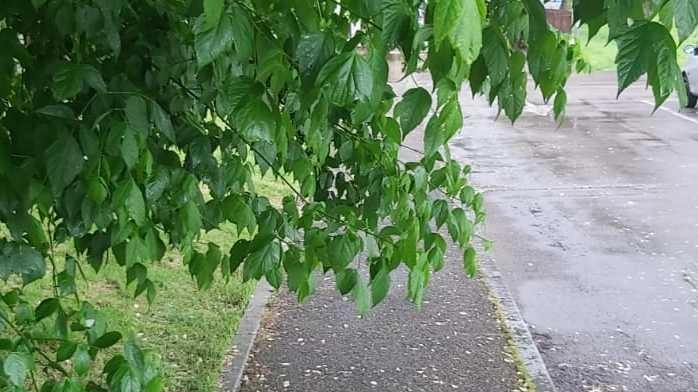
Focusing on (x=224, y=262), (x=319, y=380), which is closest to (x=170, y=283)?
(x=319, y=380)

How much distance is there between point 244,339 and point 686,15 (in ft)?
14.3

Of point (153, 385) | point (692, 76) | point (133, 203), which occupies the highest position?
point (133, 203)

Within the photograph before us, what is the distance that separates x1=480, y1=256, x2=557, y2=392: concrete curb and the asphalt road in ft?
0.22

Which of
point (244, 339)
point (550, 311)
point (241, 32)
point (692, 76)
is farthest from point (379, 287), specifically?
point (692, 76)

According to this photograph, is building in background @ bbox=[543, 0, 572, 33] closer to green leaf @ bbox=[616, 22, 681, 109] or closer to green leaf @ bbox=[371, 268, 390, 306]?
green leaf @ bbox=[616, 22, 681, 109]

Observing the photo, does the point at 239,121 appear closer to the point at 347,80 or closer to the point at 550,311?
the point at 347,80

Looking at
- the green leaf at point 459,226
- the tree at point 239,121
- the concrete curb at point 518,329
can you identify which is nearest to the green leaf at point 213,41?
the tree at point 239,121

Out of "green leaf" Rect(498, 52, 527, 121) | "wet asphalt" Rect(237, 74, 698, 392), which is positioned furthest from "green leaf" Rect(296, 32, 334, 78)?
"wet asphalt" Rect(237, 74, 698, 392)

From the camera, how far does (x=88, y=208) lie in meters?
2.02

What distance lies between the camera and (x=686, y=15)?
1.18 meters

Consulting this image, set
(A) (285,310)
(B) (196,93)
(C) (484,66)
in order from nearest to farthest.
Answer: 1. (C) (484,66)
2. (B) (196,93)
3. (A) (285,310)

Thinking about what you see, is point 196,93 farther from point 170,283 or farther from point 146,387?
point 170,283

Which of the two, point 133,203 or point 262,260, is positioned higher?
point 133,203

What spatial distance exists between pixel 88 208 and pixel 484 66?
106 centimetres
